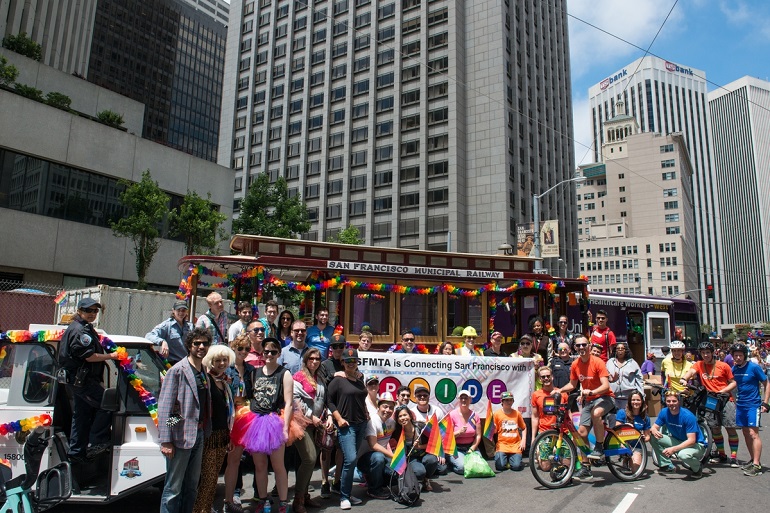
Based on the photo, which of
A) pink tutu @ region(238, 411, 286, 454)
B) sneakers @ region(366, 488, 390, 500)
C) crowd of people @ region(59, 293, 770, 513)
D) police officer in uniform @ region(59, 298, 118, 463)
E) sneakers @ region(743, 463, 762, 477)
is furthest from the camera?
sneakers @ region(743, 463, 762, 477)

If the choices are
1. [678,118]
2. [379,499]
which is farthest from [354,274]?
[678,118]

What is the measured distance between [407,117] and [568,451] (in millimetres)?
54329

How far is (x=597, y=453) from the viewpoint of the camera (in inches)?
314

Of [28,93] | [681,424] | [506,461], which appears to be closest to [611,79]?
[28,93]

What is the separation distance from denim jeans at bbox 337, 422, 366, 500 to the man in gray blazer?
1.88 meters

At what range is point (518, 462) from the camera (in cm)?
827

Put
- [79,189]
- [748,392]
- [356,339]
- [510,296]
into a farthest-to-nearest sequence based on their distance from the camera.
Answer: [79,189] < [510,296] < [356,339] < [748,392]

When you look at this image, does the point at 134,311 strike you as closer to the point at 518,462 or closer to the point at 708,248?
the point at 518,462

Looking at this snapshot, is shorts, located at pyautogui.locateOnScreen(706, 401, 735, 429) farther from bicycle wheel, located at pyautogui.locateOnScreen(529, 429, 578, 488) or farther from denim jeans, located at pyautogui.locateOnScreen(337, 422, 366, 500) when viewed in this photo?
denim jeans, located at pyautogui.locateOnScreen(337, 422, 366, 500)

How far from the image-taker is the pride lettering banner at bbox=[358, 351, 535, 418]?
884cm

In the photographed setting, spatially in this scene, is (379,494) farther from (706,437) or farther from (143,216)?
(143,216)

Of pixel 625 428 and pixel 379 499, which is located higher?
pixel 625 428

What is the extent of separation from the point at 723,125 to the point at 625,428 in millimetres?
162140

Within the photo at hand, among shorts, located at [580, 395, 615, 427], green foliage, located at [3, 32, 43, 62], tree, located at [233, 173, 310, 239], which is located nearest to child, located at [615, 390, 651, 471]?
shorts, located at [580, 395, 615, 427]
